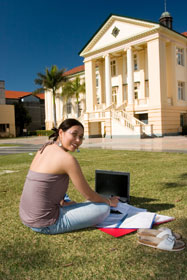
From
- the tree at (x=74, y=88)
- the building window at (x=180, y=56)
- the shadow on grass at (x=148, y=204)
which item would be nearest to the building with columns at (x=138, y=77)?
the building window at (x=180, y=56)

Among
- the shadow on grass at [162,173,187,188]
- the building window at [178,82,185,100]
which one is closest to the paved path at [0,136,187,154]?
the shadow on grass at [162,173,187,188]

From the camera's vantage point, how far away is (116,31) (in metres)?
27.6

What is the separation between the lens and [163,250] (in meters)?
2.27

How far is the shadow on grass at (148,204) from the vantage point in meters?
3.51

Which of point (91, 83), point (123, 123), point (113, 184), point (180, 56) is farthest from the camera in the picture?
point (91, 83)

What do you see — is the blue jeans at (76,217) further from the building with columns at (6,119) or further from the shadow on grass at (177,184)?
the building with columns at (6,119)

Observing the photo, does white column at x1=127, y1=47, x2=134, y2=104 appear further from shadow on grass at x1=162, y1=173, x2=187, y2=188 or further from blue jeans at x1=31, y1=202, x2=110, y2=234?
blue jeans at x1=31, y1=202, x2=110, y2=234

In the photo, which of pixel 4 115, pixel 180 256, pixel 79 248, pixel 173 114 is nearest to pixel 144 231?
pixel 180 256

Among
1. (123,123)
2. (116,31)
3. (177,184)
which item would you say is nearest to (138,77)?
(116,31)

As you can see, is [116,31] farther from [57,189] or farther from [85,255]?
[85,255]

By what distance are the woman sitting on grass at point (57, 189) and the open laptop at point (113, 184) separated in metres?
1.01

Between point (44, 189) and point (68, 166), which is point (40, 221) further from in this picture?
point (68, 166)

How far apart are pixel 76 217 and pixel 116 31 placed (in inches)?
1104

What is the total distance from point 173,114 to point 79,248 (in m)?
25.1
